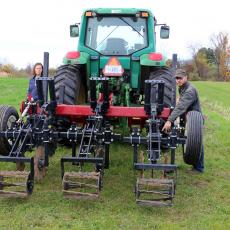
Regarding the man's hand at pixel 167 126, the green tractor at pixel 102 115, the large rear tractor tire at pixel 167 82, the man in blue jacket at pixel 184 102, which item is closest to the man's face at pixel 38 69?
the green tractor at pixel 102 115

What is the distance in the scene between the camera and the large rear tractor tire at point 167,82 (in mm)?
6293

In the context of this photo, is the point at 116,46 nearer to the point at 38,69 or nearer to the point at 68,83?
the point at 68,83

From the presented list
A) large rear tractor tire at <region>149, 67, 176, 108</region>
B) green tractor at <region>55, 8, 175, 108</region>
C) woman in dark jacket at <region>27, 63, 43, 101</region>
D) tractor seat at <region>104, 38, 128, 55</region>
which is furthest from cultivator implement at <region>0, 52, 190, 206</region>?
woman in dark jacket at <region>27, 63, 43, 101</region>

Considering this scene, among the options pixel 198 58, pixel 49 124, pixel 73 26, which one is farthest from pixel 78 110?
pixel 198 58

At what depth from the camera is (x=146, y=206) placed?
4578 mm

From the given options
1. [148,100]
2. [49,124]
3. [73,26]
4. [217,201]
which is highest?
[73,26]

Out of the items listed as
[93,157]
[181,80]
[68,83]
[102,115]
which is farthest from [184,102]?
[68,83]

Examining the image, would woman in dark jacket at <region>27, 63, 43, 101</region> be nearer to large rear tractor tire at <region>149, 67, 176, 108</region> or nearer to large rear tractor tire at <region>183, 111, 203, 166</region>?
large rear tractor tire at <region>149, 67, 176, 108</region>

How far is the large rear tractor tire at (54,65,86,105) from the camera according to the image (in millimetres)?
6227

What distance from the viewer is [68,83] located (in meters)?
6.39

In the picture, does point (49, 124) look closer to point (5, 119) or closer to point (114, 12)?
point (5, 119)

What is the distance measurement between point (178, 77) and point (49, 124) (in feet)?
6.04

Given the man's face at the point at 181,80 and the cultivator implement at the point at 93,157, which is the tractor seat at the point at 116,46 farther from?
the cultivator implement at the point at 93,157

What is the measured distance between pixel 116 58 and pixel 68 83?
81 centimetres
